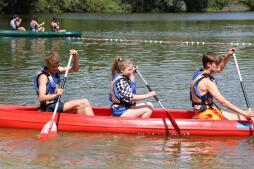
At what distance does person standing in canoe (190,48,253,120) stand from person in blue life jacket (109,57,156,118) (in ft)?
2.34

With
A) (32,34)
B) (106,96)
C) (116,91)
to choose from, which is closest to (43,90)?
Result: (116,91)

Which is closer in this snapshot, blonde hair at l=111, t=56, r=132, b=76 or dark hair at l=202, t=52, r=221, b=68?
dark hair at l=202, t=52, r=221, b=68

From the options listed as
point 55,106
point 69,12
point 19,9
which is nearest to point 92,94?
point 55,106

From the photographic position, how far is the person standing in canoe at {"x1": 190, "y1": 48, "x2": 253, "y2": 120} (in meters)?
8.95

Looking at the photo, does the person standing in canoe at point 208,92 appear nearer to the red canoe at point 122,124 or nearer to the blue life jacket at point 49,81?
the red canoe at point 122,124

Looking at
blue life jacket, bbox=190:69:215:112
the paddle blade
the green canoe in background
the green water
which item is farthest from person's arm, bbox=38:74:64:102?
the green canoe in background

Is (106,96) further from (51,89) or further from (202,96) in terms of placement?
(202,96)

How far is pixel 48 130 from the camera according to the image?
9.23m

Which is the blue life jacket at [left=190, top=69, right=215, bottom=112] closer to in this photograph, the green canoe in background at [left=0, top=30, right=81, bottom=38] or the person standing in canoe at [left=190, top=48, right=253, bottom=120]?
the person standing in canoe at [left=190, top=48, right=253, bottom=120]

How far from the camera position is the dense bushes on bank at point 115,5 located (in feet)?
225

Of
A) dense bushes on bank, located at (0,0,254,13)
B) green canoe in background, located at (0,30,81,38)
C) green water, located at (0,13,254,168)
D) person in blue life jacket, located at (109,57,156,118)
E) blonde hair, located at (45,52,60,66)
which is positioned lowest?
dense bushes on bank, located at (0,0,254,13)

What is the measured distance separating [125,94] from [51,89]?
4.01ft

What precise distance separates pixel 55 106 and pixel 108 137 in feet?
3.41

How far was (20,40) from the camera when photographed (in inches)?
1188
